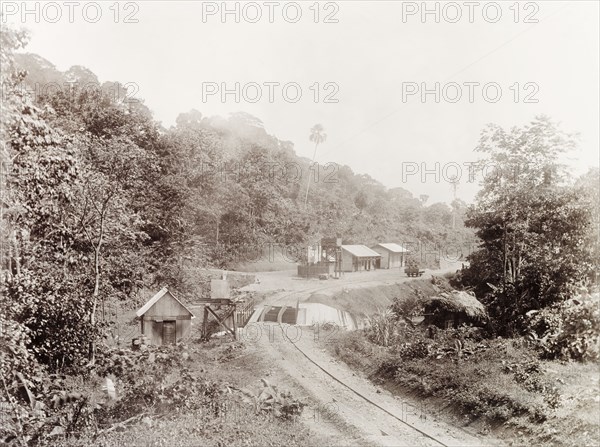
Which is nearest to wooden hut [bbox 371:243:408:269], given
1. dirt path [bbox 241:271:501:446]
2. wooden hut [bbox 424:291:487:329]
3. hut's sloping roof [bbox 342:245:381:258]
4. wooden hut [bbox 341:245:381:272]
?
hut's sloping roof [bbox 342:245:381:258]

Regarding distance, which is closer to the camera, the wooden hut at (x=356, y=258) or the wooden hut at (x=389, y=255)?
the wooden hut at (x=356, y=258)

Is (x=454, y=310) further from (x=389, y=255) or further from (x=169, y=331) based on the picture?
(x=389, y=255)

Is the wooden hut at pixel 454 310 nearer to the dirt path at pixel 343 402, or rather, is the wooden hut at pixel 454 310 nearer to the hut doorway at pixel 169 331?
the dirt path at pixel 343 402

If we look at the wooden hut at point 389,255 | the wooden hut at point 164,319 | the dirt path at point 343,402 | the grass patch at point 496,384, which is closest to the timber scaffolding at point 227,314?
the dirt path at point 343,402

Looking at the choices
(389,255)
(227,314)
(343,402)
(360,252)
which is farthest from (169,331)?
(389,255)

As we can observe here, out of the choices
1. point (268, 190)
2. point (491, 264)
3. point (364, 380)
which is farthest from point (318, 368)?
point (268, 190)

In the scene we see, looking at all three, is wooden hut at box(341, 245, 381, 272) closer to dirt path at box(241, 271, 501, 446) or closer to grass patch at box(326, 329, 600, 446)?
dirt path at box(241, 271, 501, 446)
